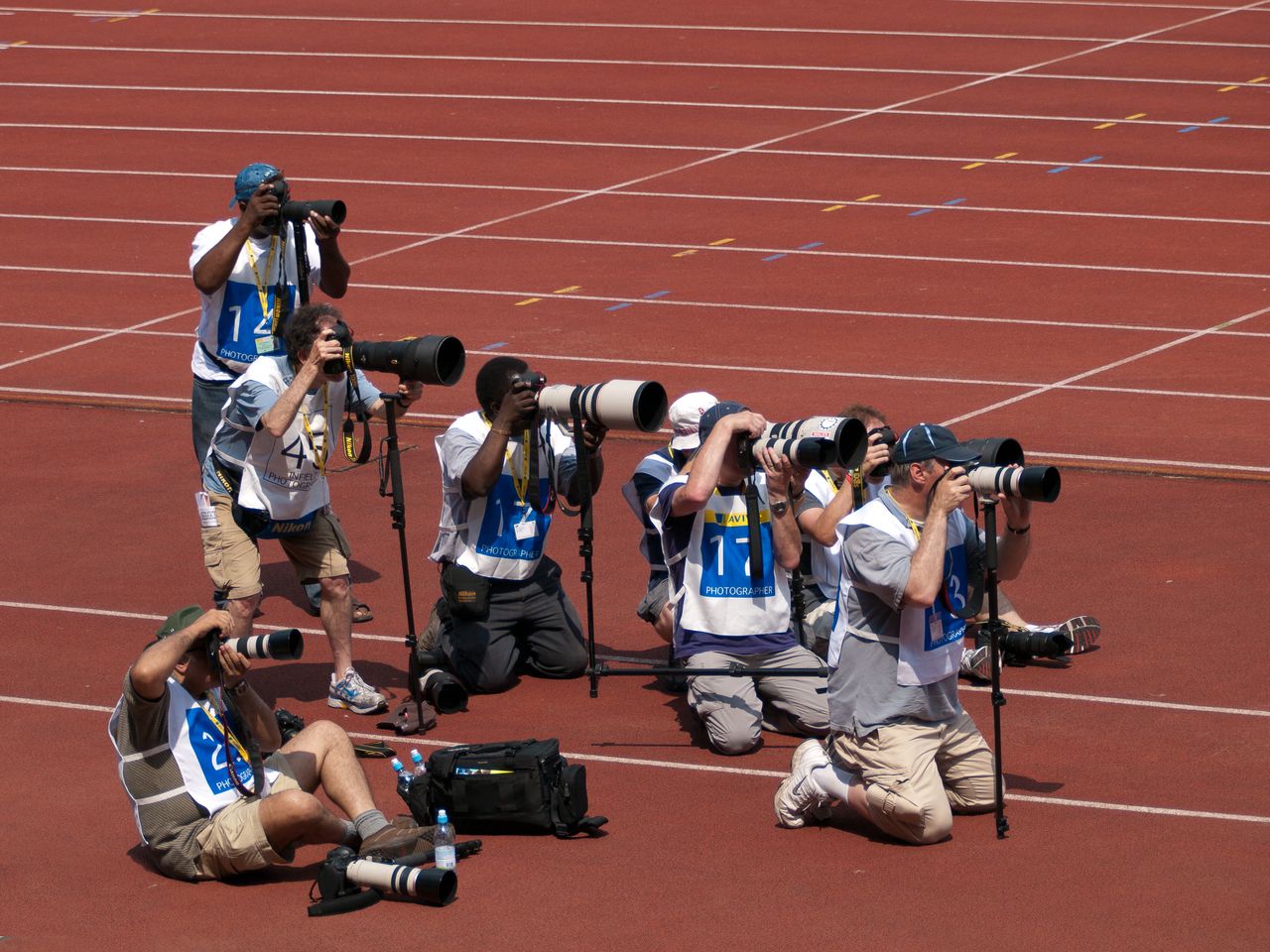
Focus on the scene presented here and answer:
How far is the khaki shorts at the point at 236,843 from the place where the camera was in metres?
6.96

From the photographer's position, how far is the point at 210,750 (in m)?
7.02

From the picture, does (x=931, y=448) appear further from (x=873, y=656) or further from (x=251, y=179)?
(x=251, y=179)

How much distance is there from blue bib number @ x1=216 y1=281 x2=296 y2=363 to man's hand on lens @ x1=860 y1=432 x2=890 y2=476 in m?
3.25

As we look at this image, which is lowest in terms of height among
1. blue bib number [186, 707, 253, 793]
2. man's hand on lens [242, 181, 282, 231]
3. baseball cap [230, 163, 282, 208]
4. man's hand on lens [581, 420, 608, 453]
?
blue bib number [186, 707, 253, 793]

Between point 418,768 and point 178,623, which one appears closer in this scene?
point 178,623

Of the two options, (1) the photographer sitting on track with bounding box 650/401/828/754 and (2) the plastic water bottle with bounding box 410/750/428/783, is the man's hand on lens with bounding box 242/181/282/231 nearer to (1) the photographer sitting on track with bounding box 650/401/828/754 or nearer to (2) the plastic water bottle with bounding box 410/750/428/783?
(1) the photographer sitting on track with bounding box 650/401/828/754

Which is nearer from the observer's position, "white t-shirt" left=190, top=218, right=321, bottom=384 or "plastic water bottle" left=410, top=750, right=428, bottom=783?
"plastic water bottle" left=410, top=750, right=428, bottom=783

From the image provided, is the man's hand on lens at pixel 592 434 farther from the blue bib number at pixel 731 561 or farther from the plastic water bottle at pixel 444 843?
the plastic water bottle at pixel 444 843

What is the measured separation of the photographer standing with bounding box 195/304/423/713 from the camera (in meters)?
8.82

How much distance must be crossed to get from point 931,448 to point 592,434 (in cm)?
184

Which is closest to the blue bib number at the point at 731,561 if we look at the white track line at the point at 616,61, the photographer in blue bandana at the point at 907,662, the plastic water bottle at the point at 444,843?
the photographer in blue bandana at the point at 907,662

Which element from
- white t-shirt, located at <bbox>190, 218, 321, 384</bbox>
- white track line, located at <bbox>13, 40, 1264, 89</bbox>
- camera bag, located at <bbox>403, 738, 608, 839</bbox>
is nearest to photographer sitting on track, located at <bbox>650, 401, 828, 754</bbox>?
camera bag, located at <bbox>403, 738, 608, 839</bbox>

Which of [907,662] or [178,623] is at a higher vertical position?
[178,623]

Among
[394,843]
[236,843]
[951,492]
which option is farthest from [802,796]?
[236,843]
